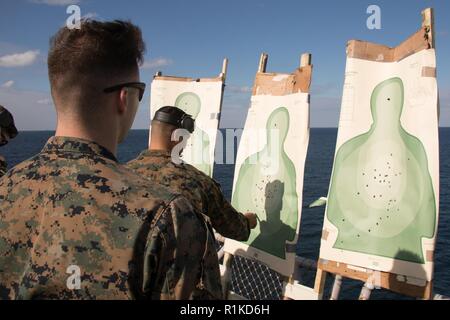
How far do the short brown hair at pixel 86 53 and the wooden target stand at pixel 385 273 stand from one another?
2.59 m

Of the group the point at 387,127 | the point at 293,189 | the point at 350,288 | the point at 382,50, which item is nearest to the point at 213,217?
the point at 293,189

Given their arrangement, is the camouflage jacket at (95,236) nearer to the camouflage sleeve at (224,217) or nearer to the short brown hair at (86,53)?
the short brown hair at (86,53)

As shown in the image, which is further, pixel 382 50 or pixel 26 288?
pixel 382 50

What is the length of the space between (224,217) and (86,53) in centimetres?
193

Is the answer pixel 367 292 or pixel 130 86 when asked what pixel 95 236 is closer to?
pixel 130 86

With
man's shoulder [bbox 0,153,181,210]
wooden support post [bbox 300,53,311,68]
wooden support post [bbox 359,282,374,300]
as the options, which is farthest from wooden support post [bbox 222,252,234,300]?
man's shoulder [bbox 0,153,181,210]

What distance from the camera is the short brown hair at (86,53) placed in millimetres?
1239

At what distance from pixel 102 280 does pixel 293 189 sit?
2.83 metres

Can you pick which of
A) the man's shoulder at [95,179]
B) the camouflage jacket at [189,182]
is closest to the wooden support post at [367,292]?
the camouflage jacket at [189,182]

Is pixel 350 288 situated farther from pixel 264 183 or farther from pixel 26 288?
pixel 26 288

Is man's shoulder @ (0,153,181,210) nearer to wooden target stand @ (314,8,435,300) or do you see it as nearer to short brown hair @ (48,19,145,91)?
short brown hair @ (48,19,145,91)

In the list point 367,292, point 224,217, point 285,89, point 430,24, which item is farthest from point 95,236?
point 285,89

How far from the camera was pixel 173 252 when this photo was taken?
1.18 meters
